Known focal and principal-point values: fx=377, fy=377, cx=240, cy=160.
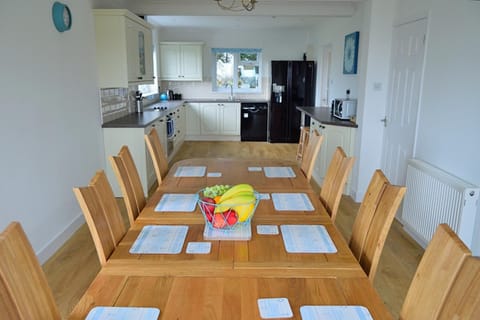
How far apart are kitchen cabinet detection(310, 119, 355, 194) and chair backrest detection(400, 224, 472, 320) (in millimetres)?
3564

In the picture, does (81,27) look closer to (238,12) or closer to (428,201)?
(238,12)

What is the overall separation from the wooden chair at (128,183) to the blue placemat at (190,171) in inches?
15.3

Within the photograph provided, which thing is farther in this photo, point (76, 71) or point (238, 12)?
point (238, 12)

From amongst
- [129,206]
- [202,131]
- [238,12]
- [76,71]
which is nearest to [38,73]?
[76,71]

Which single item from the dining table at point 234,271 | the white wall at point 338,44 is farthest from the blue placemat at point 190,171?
the white wall at point 338,44

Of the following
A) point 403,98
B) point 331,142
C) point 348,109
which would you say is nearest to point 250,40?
point 348,109

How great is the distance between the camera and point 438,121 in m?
3.13

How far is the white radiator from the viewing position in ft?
8.48

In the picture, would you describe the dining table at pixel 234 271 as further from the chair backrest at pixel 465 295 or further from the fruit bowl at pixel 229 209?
the chair backrest at pixel 465 295

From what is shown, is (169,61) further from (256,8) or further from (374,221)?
(374,221)

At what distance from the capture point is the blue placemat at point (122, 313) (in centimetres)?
107

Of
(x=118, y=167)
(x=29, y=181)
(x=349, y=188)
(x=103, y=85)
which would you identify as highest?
(x=103, y=85)

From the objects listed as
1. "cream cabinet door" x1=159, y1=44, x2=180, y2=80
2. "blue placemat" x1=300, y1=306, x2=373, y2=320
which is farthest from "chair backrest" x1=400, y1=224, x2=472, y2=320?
Result: "cream cabinet door" x1=159, y1=44, x2=180, y2=80

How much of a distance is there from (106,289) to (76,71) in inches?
117
